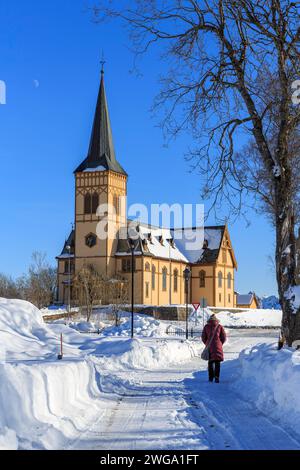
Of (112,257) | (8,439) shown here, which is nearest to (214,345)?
(8,439)

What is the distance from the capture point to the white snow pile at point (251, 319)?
65.8 metres

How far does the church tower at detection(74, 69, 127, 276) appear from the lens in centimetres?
7138

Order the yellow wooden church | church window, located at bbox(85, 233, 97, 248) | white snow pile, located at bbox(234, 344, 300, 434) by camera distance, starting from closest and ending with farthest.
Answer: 1. white snow pile, located at bbox(234, 344, 300, 434)
2. the yellow wooden church
3. church window, located at bbox(85, 233, 97, 248)

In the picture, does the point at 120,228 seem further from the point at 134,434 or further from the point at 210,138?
the point at 134,434

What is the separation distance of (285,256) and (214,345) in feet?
8.93

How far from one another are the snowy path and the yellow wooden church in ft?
181

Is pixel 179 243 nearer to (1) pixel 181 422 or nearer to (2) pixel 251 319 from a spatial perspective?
(2) pixel 251 319

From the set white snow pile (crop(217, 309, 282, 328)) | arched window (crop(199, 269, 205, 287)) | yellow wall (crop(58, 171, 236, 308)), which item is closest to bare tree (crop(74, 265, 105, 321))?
yellow wall (crop(58, 171, 236, 308))

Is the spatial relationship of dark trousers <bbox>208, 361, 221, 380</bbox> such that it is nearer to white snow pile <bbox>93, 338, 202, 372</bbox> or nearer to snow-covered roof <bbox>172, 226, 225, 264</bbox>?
white snow pile <bbox>93, 338, 202, 372</bbox>

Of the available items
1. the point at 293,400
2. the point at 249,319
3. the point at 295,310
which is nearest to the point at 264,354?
the point at 295,310

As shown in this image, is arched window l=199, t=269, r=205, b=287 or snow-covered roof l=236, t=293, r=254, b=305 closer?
arched window l=199, t=269, r=205, b=287

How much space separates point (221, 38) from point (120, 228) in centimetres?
5955

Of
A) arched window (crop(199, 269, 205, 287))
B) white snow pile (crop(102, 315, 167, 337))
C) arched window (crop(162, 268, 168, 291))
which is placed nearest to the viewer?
white snow pile (crop(102, 315, 167, 337))

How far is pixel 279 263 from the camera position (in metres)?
14.6
